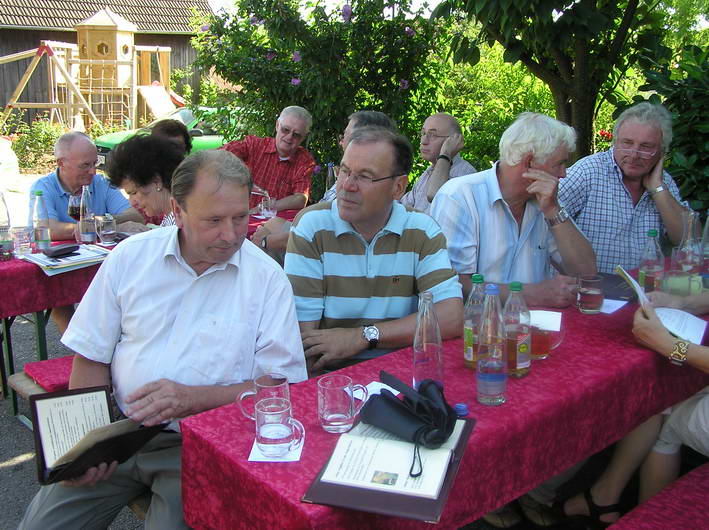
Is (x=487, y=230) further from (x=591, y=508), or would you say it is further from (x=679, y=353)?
(x=591, y=508)

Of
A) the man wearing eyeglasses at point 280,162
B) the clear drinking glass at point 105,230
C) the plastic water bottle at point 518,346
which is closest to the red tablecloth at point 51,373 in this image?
the clear drinking glass at point 105,230

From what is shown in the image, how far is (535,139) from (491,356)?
139cm

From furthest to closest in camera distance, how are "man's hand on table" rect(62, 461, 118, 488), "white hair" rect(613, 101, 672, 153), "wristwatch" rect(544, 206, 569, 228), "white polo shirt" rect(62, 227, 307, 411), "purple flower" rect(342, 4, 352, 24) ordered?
1. "purple flower" rect(342, 4, 352, 24)
2. "white hair" rect(613, 101, 672, 153)
3. "wristwatch" rect(544, 206, 569, 228)
4. "white polo shirt" rect(62, 227, 307, 411)
5. "man's hand on table" rect(62, 461, 118, 488)

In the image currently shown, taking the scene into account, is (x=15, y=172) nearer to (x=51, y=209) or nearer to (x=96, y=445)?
(x=51, y=209)

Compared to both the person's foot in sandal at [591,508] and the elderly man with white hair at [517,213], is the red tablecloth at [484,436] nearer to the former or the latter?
the person's foot in sandal at [591,508]

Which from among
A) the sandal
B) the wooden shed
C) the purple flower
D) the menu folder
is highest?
the wooden shed

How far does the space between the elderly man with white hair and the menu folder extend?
68.2 inches

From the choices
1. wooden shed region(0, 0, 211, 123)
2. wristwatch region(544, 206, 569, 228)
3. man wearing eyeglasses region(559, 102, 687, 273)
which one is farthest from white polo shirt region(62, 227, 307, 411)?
wooden shed region(0, 0, 211, 123)

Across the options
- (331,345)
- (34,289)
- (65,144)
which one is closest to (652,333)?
(331,345)

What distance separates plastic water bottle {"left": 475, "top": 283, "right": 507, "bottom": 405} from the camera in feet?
→ 6.32

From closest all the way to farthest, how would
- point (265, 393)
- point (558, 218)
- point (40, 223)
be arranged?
1. point (265, 393)
2. point (558, 218)
3. point (40, 223)

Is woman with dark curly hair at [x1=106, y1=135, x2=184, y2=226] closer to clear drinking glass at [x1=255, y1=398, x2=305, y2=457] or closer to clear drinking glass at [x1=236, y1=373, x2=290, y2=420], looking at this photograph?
clear drinking glass at [x1=236, y1=373, x2=290, y2=420]

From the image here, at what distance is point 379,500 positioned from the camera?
4.74ft

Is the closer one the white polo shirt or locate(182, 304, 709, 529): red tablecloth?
locate(182, 304, 709, 529): red tablecloth
